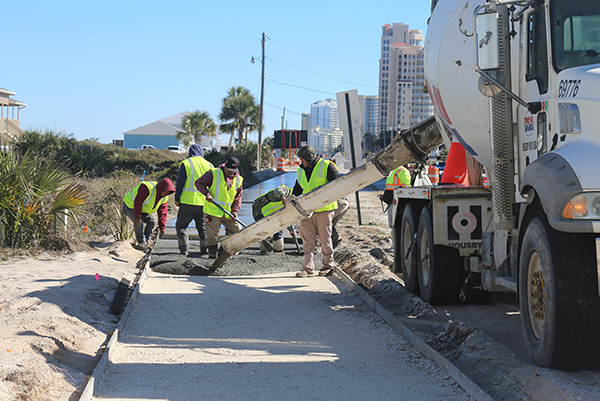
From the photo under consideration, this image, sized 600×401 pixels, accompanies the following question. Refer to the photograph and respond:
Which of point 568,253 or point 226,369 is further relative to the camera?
point 226,369

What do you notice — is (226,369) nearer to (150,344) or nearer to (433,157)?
(150,344)

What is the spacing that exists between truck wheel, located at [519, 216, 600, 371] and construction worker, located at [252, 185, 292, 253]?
542 cm

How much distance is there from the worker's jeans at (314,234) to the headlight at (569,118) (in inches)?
211

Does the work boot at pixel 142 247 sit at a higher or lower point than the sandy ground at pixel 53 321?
higher

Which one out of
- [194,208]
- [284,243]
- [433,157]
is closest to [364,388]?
[433,157]

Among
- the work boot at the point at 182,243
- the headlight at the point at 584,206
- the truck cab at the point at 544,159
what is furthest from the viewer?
the work boot at the point at 182,243

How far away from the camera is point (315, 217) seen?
972cm

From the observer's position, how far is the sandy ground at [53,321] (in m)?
4.42

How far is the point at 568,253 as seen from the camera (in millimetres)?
4262

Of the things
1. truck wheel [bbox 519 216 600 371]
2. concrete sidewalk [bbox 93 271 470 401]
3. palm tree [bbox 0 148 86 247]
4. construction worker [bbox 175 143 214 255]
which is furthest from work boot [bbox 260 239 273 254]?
truck wheel [bbox 519 216 600 371]

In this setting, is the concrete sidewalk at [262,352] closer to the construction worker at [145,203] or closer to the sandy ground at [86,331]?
the sandy ground at [86,331]

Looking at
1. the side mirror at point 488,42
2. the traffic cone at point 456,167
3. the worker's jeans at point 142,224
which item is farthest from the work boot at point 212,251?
the side mirror at point 488,42

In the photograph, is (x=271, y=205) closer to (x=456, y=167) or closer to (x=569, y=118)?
(x=456, y=167)

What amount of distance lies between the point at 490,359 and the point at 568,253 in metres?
1.28
